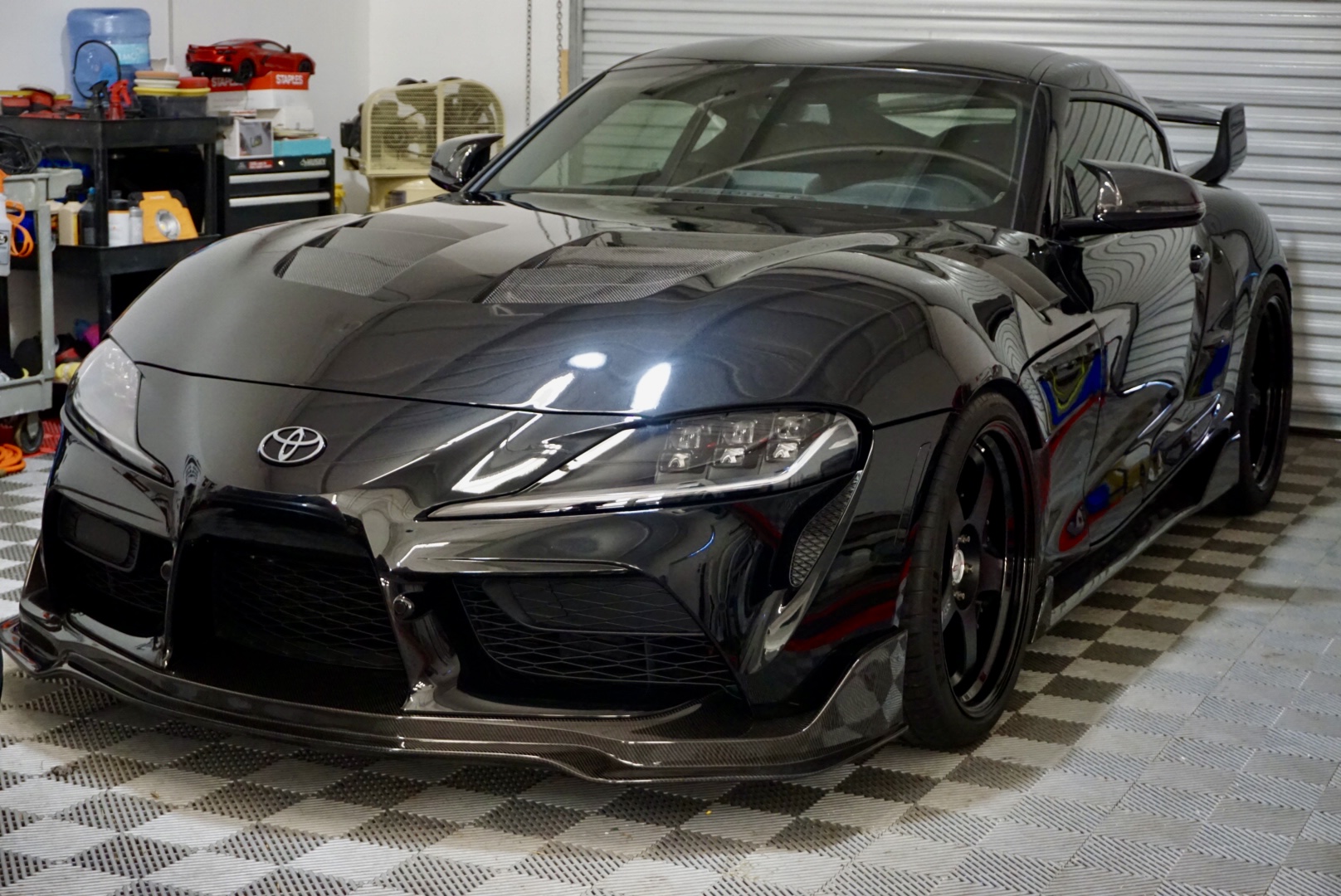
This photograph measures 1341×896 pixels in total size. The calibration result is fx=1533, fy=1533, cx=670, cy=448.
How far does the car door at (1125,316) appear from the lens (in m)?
2.84

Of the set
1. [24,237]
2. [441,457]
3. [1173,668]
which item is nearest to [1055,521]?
[1173,668]

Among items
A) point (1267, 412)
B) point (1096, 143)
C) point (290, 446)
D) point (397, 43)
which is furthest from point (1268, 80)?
point (290, 446)

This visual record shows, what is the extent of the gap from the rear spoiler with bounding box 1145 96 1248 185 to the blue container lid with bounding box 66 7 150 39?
3.66 meters

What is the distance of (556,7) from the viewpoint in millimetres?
7461

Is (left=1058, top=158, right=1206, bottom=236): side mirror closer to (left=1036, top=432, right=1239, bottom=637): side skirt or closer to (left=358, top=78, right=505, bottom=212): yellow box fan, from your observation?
(left=1036, top=432, right=1239, bottom=637): side skirt

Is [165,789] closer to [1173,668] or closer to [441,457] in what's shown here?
[441,457]

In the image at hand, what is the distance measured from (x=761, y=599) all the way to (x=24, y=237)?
3.53 metres

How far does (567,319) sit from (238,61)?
439 centimetres

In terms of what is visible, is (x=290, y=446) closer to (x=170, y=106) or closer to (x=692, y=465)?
(x=692, y=465)

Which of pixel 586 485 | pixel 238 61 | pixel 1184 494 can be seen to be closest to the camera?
pixel 586 485

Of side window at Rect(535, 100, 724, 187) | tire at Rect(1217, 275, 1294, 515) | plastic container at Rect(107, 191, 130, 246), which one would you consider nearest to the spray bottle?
plastic container at Rect(107, 191, 130, 246)

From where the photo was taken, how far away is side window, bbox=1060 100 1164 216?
9.83 ft

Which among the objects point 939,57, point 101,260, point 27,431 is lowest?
point 27,431

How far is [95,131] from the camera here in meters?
4.97
